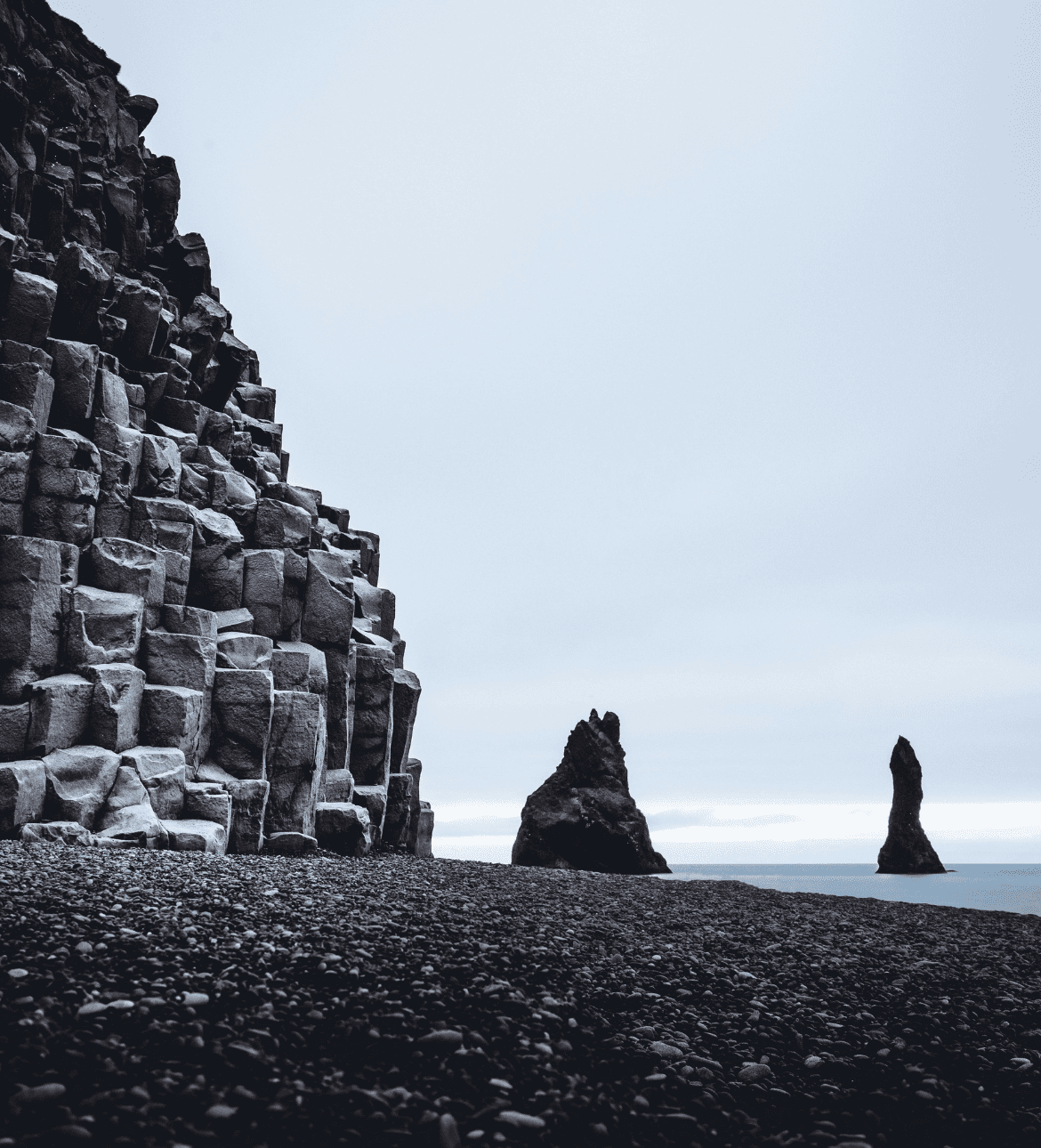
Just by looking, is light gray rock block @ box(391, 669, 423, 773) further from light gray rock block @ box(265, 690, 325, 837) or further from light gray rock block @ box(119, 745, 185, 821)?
light gray rock block @ box(119, 745, 185, 821)

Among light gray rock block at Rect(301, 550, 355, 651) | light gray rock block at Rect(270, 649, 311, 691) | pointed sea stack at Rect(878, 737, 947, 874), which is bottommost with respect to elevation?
pointed sea stack at Rect(878, 737, 947, 874)

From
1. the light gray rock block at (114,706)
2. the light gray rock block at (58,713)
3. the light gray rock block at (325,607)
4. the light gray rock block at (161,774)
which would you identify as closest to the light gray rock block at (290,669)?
the light gray rock block at (325,607)

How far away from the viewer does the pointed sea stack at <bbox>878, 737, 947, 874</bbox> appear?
82812 millimetres

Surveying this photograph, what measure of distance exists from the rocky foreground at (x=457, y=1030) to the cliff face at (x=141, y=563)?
10967 mm

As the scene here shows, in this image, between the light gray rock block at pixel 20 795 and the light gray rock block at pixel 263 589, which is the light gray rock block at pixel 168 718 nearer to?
the light gray rock block at pixel 20 795

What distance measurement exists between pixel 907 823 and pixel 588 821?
47.9m

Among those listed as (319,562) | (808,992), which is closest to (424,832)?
(319,562)

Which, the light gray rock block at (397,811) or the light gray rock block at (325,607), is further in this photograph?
the light gray rock block at (397,811)

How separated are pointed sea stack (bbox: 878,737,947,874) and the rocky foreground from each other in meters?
78.3

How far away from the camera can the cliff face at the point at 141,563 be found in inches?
887

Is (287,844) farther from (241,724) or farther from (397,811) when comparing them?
(397,811)

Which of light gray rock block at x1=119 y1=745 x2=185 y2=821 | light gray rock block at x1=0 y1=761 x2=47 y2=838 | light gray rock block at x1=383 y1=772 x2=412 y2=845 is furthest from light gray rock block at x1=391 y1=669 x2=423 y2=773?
light gray rock block at x1=0 y1=761 x2=47 y2=838

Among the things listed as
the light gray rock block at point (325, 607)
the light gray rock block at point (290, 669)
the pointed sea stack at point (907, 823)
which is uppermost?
the light gray rock block at point (325, 607)

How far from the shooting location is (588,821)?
175 ft
